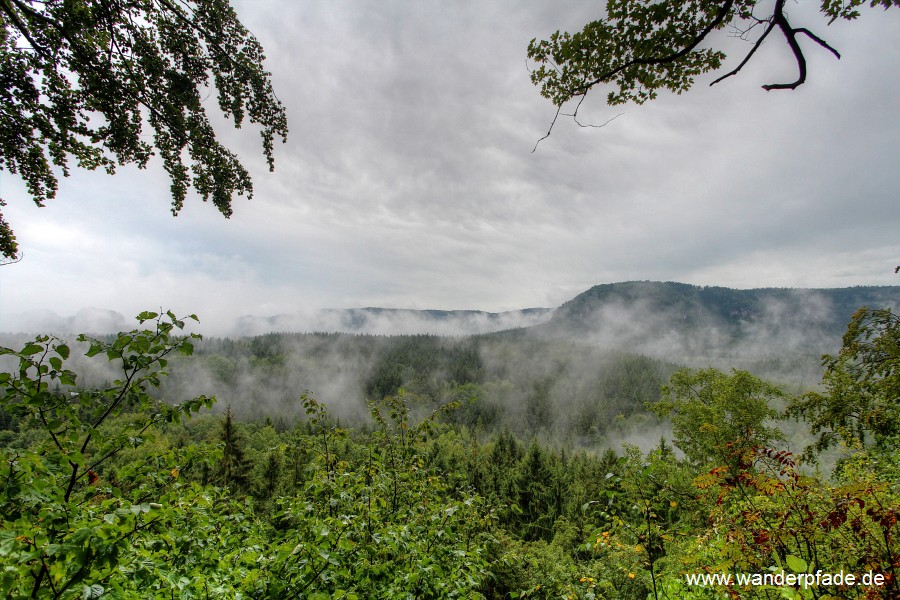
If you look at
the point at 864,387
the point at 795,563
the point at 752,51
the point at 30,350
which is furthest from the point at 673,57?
the point at 864,387

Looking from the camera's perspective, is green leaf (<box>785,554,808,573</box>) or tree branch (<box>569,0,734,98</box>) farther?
tree branch (<box>569,0,734,98</box>)

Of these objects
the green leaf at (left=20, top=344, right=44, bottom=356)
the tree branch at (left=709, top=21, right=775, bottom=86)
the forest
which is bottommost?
the forest

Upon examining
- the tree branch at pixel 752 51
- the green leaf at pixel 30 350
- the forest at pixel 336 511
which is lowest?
the forest at pixel 336 511

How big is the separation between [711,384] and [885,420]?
12.2 meters

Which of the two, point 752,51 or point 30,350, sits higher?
point 752,51

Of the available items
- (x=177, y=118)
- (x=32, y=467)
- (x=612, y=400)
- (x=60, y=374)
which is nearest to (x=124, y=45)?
(x=177, y=118)

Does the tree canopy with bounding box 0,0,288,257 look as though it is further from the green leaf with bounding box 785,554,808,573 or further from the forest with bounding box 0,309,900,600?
the green leaf with bounding box 785,554,808,573

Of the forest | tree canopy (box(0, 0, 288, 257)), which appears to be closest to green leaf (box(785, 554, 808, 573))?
the forest

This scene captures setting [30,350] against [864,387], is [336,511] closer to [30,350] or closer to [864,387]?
[30,350]

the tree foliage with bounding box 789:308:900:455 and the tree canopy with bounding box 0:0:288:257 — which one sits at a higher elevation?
the tree canopy with bounding box 0:0:288:257

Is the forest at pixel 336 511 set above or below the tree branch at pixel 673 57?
below

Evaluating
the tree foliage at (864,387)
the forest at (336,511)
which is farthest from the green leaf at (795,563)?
the tree foliage at (864,387)

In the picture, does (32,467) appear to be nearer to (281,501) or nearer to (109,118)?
(281,501)

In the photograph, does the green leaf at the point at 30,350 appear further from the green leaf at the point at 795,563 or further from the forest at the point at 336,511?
the green leaf at the point at 795,563
